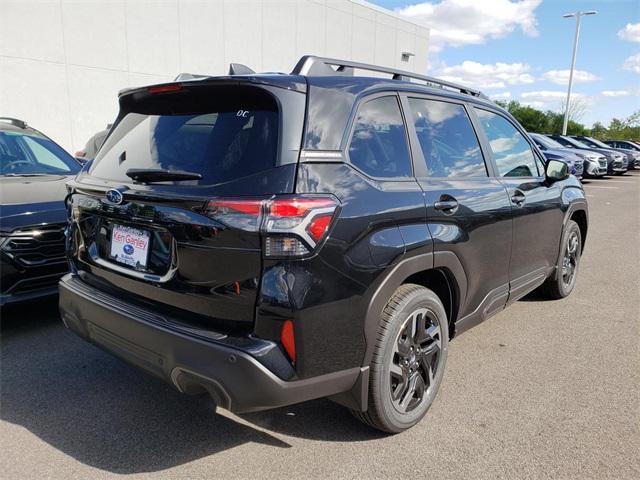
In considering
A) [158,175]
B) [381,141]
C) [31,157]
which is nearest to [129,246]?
[158,175]

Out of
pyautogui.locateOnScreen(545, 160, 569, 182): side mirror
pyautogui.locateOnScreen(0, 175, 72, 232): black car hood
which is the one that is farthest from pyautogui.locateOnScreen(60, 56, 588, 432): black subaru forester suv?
pyautogui.locateOnScreen(545, 160, 569, 182): side mirror

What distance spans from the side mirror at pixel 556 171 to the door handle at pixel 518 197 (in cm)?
71

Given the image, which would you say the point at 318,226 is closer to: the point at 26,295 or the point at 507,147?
the point at 507,147

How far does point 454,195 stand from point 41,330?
11.1 feet

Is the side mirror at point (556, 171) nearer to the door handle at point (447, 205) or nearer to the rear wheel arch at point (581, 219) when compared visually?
the rear wheel arch at point (581, 219)

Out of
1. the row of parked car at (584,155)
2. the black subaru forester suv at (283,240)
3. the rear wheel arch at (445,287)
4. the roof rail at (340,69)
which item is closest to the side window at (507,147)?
the roof rail at (340,69)

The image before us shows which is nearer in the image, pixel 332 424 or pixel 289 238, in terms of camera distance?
pixel 289 238

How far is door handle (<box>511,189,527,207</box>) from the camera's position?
12.3 feet

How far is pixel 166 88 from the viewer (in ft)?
8.81

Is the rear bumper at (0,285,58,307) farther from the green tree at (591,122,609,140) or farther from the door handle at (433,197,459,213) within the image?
the green tree at (591,122,609,140)

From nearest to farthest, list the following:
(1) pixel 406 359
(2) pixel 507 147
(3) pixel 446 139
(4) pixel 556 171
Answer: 1. (1) pixel 406 359
2. (3) pixel 446 139
3. (2) pixel 507 147
4. (4) pixel 556 171

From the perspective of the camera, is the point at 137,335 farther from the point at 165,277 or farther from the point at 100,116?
the point at 100,116

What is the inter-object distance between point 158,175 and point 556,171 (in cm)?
348

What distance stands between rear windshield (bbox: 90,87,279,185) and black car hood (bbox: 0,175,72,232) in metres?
1.17
